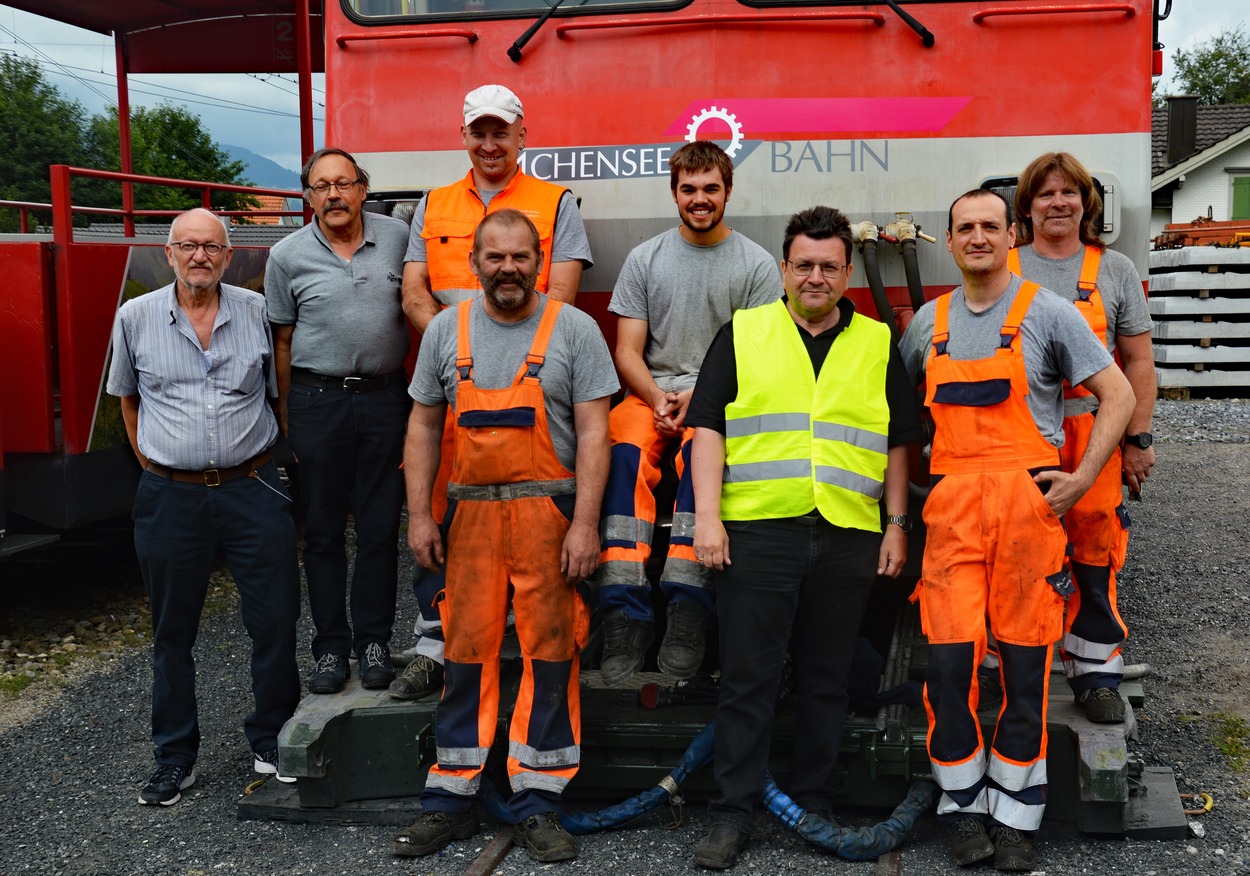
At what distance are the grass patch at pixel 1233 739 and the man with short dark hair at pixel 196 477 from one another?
135 inches

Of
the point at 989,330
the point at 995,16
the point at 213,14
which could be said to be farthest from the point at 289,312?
the point at 213,14

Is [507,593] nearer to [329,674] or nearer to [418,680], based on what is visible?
[418,680]

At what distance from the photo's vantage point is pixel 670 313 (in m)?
4.04

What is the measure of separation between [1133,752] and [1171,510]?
5.12m

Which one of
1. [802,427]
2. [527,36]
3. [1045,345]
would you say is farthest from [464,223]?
[1045,345]

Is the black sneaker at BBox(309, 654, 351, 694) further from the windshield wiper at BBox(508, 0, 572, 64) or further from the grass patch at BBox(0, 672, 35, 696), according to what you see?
the windshield wiper at BBox(508, 0, 572, 64)

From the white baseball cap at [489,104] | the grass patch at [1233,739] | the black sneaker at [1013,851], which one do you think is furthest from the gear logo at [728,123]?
the grass patch at [1233,739]

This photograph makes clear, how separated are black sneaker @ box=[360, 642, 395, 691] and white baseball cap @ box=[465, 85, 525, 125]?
6.24ft

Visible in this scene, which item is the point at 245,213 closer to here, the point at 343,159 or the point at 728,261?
the point at 343,159

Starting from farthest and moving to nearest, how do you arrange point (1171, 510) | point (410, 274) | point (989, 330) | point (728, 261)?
1. point (1171, 510)
2. point (410, 274)
3. point (728, 261)
4. point (989, 330)

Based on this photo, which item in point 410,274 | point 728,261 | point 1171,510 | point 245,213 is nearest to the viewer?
point 728,261

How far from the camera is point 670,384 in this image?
13.3ft

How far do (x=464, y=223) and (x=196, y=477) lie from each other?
4.13 ft

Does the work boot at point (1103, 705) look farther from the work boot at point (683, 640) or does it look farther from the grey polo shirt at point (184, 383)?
the grey polo shirt at point (184, 383)
